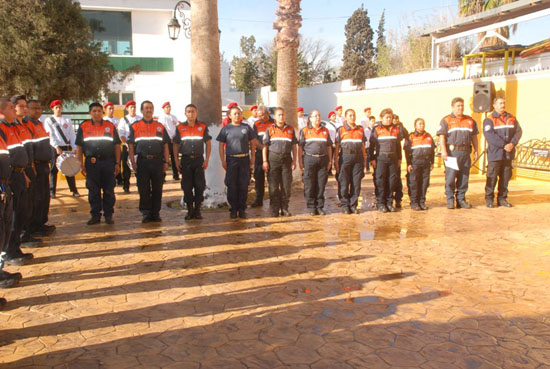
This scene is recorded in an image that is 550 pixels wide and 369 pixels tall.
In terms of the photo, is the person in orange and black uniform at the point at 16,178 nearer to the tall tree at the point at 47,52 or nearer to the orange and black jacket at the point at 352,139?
the orange and black jacket at the point at 352,139

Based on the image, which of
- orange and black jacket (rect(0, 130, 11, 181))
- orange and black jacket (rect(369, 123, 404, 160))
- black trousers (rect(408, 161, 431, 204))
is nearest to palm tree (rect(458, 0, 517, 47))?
black trousers (rect(408, 161, 431, 204))

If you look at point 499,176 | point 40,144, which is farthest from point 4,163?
point 499,176

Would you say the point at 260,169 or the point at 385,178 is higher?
the point at 260,169

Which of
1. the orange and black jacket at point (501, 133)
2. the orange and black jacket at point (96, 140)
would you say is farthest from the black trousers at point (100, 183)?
the orange and black jacket at point (501, 133)

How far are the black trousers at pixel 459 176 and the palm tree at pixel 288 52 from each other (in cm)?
389

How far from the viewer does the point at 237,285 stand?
524cm

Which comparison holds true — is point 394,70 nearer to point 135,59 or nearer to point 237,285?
point 135,59

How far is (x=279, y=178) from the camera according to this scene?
866cm

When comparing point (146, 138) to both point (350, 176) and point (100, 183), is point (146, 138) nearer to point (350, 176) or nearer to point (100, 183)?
point (100, 183)

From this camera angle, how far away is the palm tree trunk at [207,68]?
910 cm

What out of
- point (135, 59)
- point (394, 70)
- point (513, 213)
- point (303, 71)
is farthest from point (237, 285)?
point (303, 71)

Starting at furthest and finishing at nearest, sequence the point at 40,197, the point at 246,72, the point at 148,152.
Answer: the point at 246,72 < the point at 148,152 < the point at 40,197

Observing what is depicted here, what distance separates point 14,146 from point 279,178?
4.32 m

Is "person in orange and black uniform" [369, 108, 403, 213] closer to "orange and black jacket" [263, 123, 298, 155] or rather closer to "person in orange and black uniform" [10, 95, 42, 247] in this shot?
"orange and black jacket" [263, 123, 298, 155]
